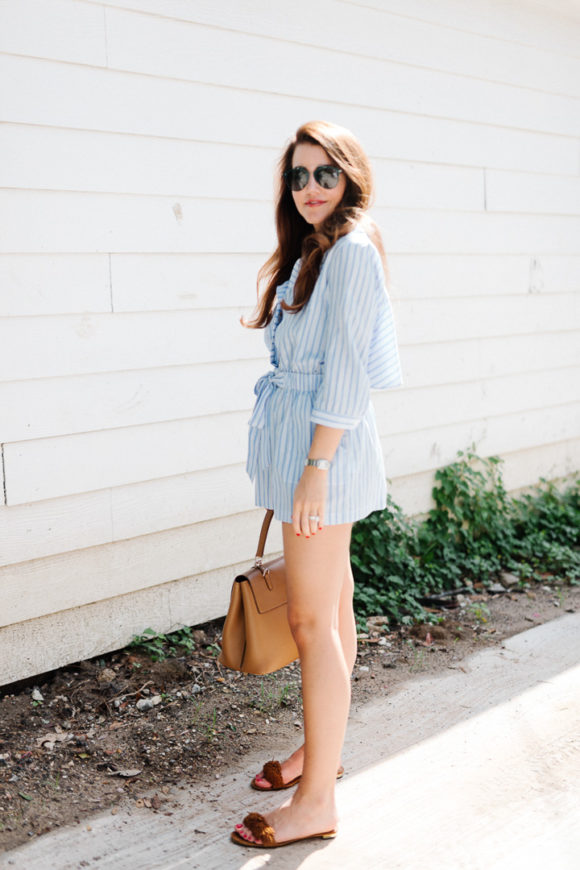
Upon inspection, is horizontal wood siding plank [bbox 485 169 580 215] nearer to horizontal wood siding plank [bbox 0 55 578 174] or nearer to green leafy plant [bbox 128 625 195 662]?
horizontal wood siding plank [bbox 0 55 578 174]

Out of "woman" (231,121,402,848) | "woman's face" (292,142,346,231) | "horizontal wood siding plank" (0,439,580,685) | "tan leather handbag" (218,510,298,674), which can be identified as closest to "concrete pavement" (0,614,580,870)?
"woman" (231,121,402,848)

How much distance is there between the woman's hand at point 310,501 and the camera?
7.44 feet

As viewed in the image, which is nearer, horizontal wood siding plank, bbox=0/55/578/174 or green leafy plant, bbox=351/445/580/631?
horizontal wood siding plank, bbox=0/55/578/174

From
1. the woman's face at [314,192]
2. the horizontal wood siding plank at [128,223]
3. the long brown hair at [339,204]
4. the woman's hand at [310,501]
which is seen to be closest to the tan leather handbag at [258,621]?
Answer: the woman's hand at [310,501]

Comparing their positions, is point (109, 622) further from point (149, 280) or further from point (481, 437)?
point (481, 437)

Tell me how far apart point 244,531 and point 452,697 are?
1107 millimetres

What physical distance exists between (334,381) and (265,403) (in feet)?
1.08

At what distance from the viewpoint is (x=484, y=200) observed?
15.6 ft

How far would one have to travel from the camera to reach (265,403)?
2.52 m

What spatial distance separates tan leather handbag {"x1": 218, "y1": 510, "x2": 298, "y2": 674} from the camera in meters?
2.51

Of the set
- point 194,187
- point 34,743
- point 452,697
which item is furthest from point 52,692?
point 194,187

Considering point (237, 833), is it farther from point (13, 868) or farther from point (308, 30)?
point (308, 30)

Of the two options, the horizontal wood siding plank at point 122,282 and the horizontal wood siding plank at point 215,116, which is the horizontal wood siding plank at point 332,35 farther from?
the horizontal wood siding plank at point 122,282

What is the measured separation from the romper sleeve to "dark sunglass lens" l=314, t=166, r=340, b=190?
0.21m
